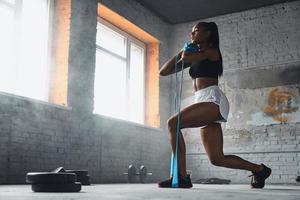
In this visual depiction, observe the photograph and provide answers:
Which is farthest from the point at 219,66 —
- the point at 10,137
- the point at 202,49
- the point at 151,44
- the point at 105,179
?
the point at 151,44

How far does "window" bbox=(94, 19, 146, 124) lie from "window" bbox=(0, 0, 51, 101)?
1128mm

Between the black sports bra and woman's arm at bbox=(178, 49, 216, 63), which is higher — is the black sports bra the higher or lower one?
the lower one

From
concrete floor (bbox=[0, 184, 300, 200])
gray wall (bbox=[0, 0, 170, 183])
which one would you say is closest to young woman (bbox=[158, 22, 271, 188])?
concrete floor (bbox=[0, 184, 300, 200])

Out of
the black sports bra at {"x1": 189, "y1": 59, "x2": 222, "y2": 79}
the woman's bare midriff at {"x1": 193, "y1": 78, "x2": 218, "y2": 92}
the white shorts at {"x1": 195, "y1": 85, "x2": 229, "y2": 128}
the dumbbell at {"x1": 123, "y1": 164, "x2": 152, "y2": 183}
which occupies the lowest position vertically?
the dumbbell at {"x1": 123, "y1": 164, "x2": 152, "y2": 183}

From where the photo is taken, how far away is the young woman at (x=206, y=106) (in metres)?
3.18

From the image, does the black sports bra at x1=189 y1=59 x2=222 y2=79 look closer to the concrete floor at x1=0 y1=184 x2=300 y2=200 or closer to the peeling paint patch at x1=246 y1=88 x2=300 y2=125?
the concrete floor at x1=0 y1=184 x2=300 y2=200

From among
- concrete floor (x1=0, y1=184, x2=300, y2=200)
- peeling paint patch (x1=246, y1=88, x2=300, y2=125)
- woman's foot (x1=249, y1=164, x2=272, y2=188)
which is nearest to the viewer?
concrete floor (x1=0, y1=184, x2=300, y2=200)

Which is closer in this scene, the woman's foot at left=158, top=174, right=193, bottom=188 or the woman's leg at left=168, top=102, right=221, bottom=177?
the woman's leg at left=168, top=102, right=221, bottom=177

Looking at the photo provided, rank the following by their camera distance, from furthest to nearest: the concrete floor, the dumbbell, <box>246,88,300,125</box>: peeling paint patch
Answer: <box>246,88,300,125</box>: peeling paint patch
the dumbbell
the concrete floor

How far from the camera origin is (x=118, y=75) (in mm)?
6996

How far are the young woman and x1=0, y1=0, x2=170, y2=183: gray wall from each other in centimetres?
205

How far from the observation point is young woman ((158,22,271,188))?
3.18m

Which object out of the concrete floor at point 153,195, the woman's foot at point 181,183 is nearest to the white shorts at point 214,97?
the woman's foot at point 181,183

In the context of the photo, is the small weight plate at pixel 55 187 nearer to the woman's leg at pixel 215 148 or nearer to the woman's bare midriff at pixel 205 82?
the woman's leg at pixel 215 148
